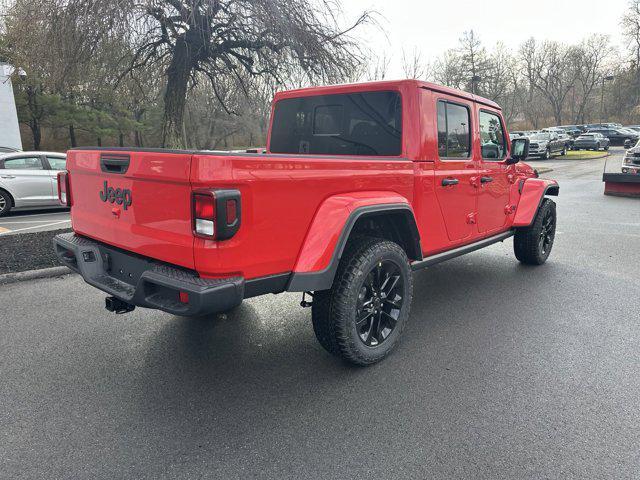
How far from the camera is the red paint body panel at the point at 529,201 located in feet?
17.0

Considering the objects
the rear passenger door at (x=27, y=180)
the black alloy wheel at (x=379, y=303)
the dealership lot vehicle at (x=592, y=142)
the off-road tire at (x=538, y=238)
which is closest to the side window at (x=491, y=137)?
the off-road tire at (x=538, y=238)

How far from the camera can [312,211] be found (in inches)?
106

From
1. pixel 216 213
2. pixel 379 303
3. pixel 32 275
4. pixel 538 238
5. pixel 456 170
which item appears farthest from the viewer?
pixel 538 238

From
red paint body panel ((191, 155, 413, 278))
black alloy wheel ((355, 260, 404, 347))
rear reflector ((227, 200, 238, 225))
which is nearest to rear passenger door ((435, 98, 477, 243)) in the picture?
black alloy wheel ((355, 260, 404, 347))

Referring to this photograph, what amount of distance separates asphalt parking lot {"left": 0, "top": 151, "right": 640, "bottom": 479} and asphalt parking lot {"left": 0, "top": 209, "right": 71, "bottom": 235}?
172 inches

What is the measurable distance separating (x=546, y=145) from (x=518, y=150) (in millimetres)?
25548

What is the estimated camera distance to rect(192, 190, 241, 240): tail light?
220cm

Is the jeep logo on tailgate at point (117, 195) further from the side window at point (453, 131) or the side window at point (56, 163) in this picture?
the side window at point (56, 163)

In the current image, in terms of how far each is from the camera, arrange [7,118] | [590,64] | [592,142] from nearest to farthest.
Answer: [7,118] → [592,142] → [590,64]

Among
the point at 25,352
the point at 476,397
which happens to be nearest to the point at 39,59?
the point at 25,352

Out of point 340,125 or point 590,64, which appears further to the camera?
point 590,64

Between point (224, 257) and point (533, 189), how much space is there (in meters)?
4.34

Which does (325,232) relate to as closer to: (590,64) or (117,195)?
(117,195)

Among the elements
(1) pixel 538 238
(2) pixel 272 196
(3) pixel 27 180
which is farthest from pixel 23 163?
(1) pixel 538 238
